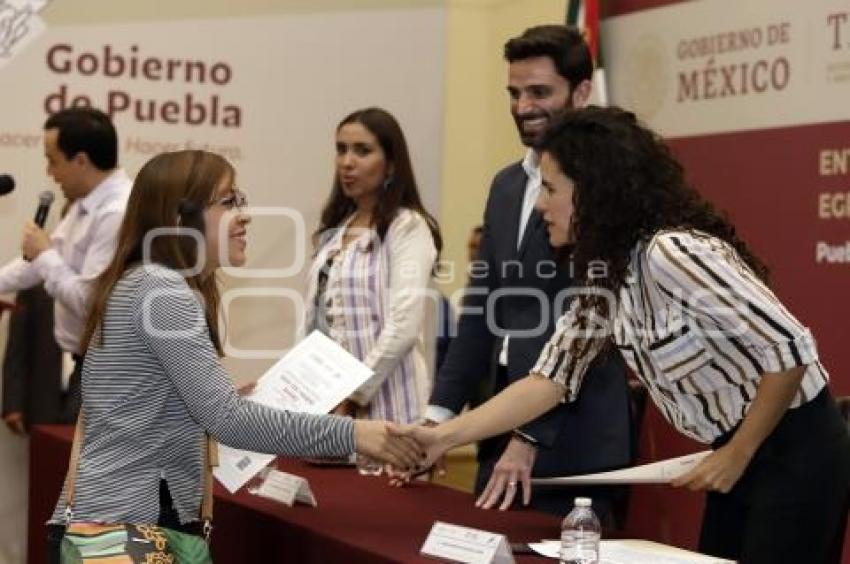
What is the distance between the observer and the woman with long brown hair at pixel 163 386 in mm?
2369

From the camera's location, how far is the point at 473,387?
3.37 metres

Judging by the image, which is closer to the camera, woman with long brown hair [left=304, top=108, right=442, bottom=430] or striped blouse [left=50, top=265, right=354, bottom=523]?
striped blouse [left=50, top=265, right=354, bottom=523]

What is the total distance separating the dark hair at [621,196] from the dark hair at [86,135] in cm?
262

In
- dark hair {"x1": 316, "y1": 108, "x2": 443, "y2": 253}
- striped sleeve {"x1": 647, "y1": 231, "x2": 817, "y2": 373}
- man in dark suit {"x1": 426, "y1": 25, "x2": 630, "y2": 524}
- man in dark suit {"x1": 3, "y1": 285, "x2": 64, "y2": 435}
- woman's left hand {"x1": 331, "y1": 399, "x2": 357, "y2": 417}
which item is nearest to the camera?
striped sleeve {"x1": 647, "y1": 231, "x2": 817, "y2": 373}

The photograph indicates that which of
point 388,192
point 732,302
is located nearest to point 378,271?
point 388,192

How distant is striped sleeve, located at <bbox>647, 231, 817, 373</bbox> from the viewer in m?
2.29

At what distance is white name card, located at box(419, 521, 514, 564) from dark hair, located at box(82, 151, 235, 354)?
0.51 m

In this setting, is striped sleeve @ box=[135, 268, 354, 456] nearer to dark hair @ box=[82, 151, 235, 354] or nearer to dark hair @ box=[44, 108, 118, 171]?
dark hair @ box=[82, 151, 235, 354]

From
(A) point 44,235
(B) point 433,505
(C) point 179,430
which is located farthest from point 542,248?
(A) point 44,235

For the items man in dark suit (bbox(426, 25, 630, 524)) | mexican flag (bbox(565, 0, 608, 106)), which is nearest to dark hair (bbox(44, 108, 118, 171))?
mexican flag (bbox(565, 0, 608, 106))

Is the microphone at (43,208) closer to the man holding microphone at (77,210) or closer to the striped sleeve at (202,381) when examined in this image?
the man holding microphone at (77,210)

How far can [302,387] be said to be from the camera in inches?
112

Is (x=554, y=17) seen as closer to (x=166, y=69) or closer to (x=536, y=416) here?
(x=166, y=69)

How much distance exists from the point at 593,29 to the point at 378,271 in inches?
70.1
